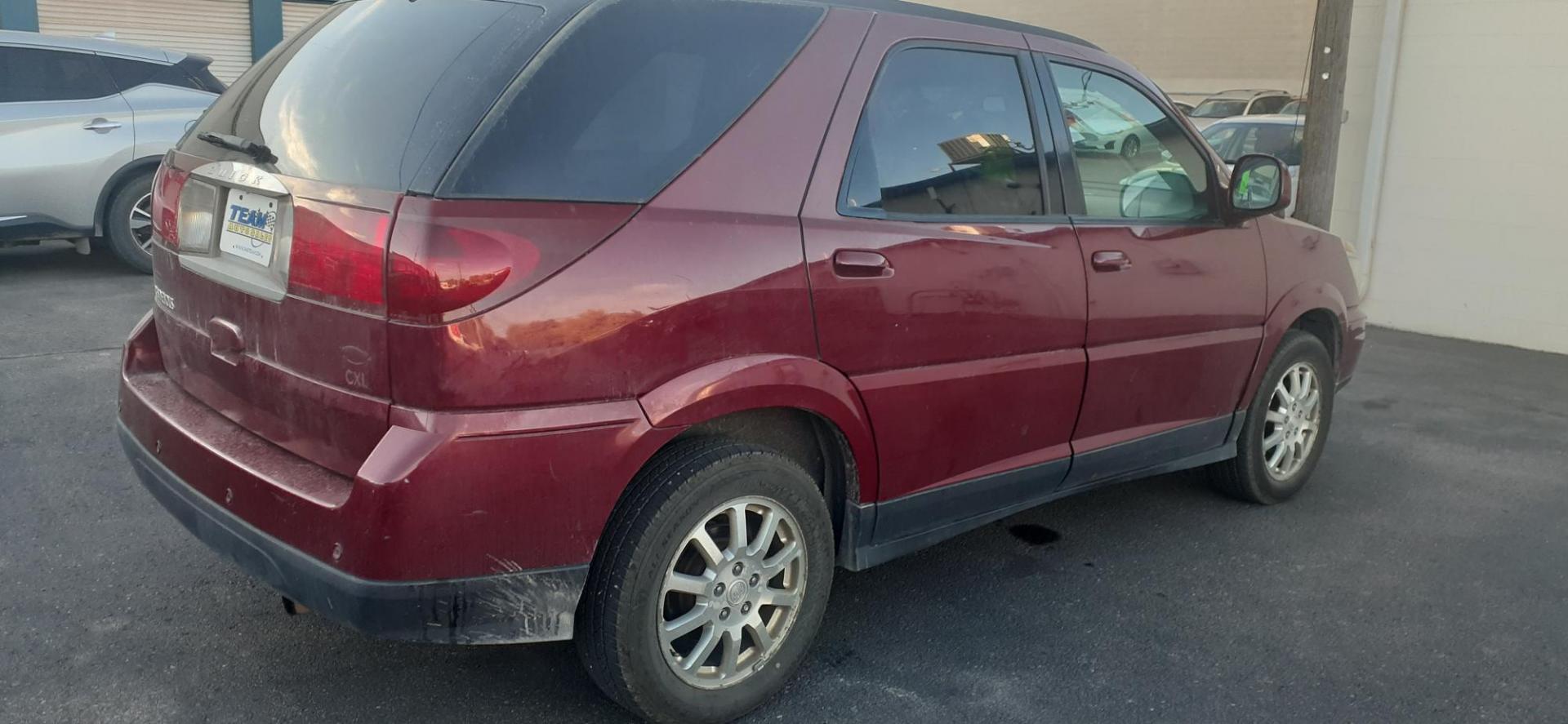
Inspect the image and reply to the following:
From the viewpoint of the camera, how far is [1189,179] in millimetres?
4215

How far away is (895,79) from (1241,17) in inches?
525

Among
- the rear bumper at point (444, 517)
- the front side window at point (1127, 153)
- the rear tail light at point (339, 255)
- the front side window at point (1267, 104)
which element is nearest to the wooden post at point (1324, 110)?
the front side window at point (1267, 104)

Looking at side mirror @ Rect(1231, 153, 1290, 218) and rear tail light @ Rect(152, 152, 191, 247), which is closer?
rear tail light @ Rect(152, 152, 191, 247)

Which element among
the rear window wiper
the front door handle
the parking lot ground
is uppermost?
the rear window wiper

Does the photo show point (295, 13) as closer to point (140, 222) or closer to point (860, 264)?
point (140, 222)

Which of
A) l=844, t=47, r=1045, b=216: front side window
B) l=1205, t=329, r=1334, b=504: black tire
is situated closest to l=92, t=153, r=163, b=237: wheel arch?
l=844, t=47, r=1045, b=216: front side window

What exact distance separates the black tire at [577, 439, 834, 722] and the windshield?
33.7ft

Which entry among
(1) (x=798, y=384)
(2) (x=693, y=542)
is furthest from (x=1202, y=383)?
(2) (x=693, y=542)

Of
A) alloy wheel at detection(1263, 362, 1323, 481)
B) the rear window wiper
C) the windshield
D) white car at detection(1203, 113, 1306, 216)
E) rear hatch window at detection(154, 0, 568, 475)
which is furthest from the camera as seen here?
the windshield

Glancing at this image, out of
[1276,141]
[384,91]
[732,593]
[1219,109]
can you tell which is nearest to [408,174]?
[384,91]

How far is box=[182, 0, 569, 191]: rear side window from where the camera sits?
262cm

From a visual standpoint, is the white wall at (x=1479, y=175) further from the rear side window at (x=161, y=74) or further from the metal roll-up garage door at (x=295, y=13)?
the metal roll-up garage door at (x=295, y=13)

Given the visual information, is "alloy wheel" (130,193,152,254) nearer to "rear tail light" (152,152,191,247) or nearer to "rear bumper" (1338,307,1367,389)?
"rear tail light" (152,152,191,247)

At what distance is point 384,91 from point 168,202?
795mm
